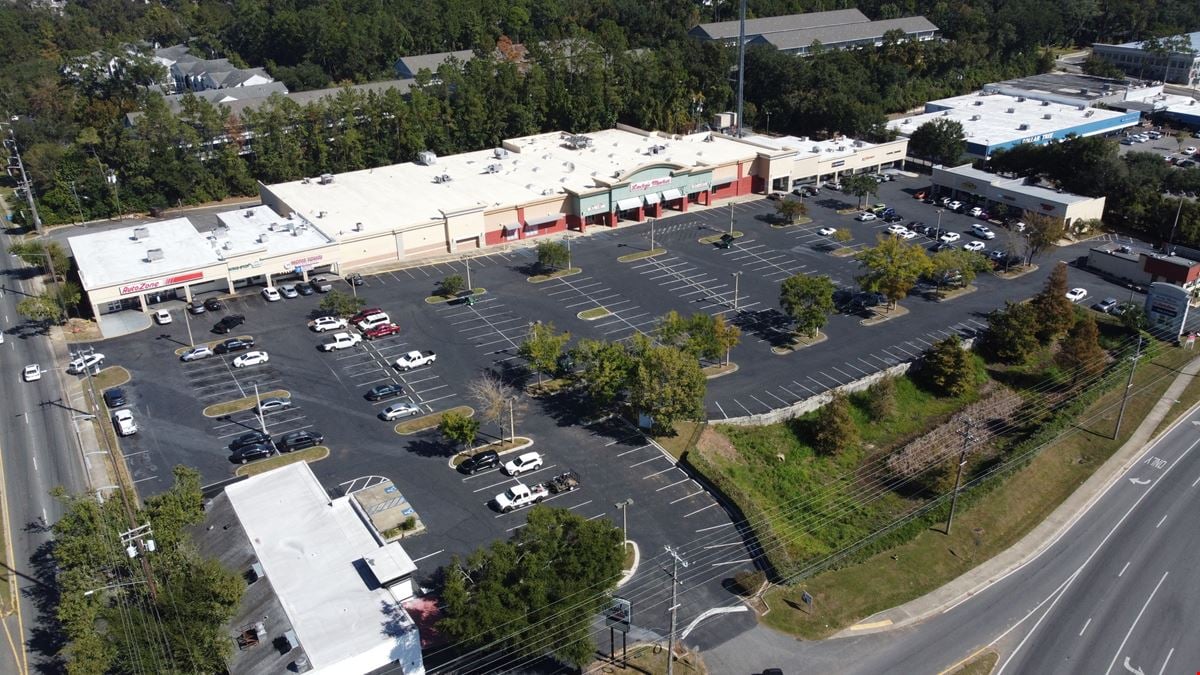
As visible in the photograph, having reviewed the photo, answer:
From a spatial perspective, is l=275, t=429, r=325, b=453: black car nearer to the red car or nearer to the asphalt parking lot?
the asphalt parking lot

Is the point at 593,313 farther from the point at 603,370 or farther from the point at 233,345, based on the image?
the point at 233,345

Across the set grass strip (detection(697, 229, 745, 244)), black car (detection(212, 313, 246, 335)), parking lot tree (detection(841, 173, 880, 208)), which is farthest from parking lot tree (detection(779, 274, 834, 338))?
black car (detection(212, 313, 246, 335))

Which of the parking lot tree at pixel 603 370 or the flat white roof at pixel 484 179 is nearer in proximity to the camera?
the parking lot tree at pixel 603 370

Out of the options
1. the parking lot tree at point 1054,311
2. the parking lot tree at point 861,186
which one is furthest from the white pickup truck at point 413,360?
the parking lot tree at point 861,186

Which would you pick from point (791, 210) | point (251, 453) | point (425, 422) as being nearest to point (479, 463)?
point (425, 422)

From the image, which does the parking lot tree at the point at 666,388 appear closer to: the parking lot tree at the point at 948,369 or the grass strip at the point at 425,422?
the grass strip at the point at 425,422
